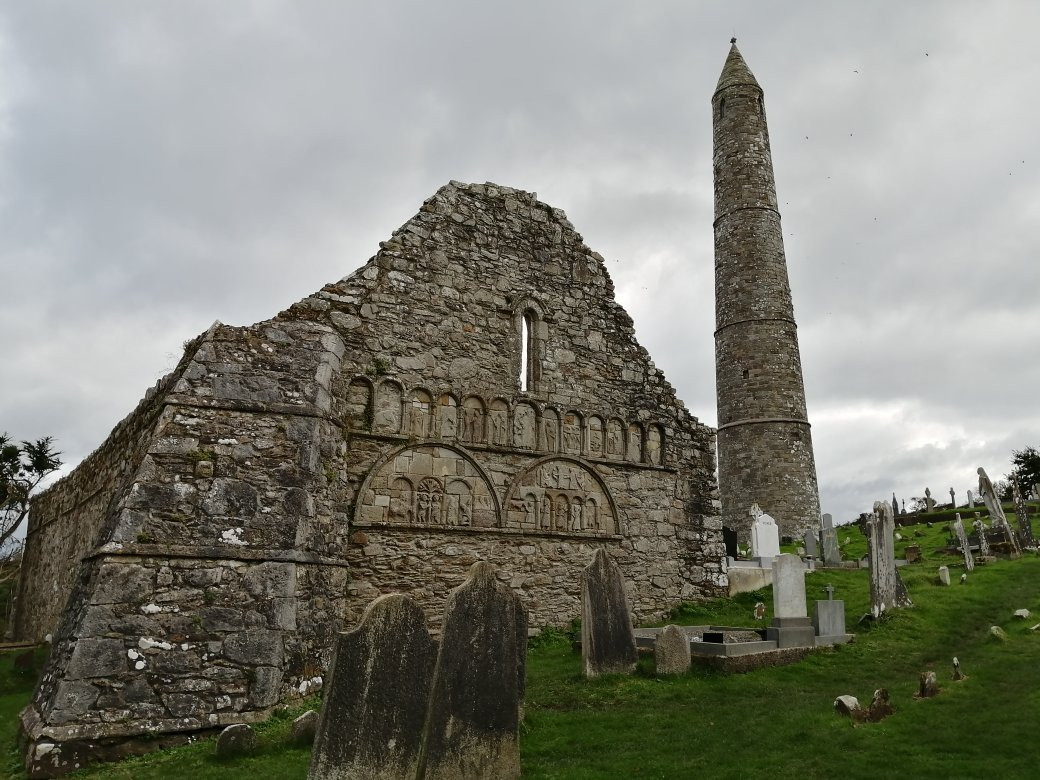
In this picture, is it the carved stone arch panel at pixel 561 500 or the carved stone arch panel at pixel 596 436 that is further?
the carved stone arch panel at pixel 596 436

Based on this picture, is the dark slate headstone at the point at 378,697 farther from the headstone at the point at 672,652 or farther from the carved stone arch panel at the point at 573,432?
the carved stone arch panel at the point at 573,432

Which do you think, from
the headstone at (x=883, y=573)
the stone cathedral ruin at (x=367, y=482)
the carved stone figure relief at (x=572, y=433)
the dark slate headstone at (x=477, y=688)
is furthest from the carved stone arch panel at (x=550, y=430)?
the dark slate headstone at (x=477, y=688)

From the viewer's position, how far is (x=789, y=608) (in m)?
10.6

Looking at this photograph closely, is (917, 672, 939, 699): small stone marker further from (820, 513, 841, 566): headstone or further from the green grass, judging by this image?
(820, 513, 841, 566): headstone

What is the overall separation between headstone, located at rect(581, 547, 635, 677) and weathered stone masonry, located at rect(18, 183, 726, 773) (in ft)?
10.2

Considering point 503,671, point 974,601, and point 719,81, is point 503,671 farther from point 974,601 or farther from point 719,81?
point 719,81

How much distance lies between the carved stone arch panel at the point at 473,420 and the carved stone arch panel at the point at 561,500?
3.18 ft

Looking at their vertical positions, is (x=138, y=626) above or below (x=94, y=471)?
below

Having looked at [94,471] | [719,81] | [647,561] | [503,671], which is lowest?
[503,671]

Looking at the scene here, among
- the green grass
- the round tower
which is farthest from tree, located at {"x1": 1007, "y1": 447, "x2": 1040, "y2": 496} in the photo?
the green grass

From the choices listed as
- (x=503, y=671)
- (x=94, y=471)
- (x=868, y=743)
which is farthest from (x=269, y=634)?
(x=94, y=471)

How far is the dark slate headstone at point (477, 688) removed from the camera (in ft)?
17.4

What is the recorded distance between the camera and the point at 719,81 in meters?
30.6

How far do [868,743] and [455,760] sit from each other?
341cm
